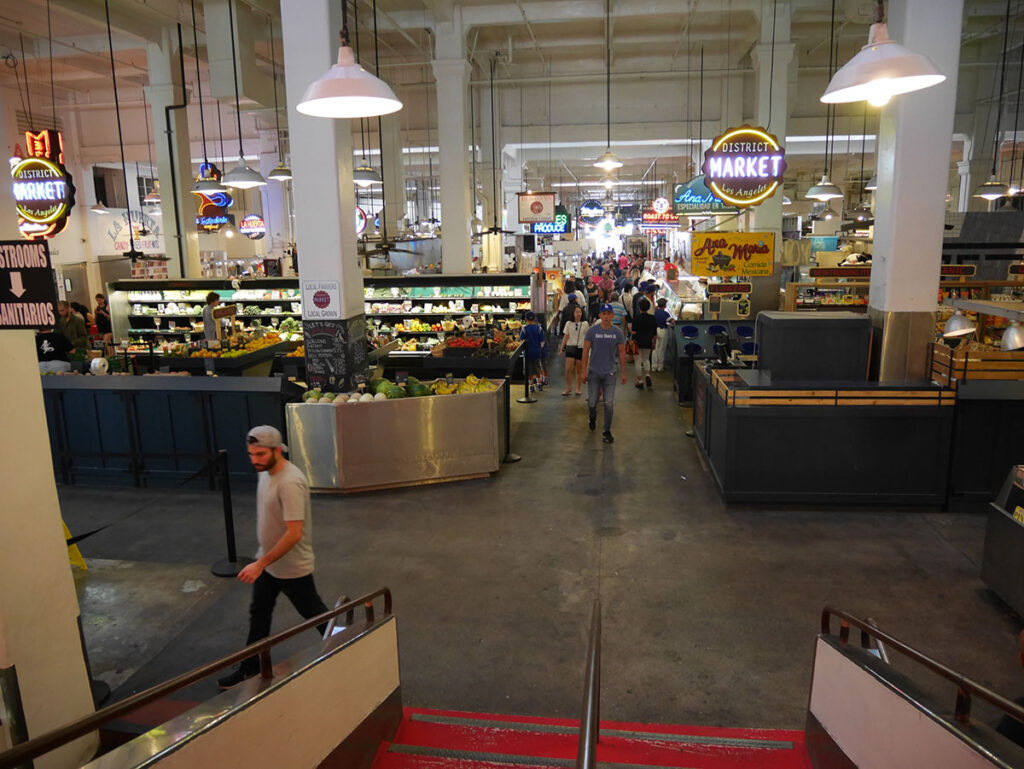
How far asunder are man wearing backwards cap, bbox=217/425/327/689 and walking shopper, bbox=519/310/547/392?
339 inches

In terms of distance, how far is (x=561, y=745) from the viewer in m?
3.97

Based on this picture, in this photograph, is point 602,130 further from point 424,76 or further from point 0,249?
point 0,249

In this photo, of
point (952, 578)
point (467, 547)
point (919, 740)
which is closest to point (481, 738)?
point (919, 740)

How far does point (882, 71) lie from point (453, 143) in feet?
39.2

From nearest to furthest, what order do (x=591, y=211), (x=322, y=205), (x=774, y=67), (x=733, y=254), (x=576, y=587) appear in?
(x=576, y=587) → (x=322, y=205) → (x=733, y=254) → (x=774, y=67) → (x=591, y=211)

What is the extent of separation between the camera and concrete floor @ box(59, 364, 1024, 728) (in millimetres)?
4832

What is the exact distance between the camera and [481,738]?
410 centimetres

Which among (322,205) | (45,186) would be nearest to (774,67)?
(322,205)

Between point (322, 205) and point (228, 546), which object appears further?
point (322, 205)

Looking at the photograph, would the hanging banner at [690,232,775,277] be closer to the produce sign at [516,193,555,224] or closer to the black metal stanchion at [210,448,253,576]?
the produce sign at [516,193,555,224]

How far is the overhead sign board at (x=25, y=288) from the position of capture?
140 inches

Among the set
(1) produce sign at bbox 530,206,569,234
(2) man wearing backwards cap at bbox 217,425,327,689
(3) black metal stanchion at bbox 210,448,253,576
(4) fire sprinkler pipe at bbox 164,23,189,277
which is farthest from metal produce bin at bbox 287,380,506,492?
(1) produce sign at bbox 530,206,569,234

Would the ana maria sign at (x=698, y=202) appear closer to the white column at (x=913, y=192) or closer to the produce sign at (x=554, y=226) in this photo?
the produce sign at (x=554, y=226)

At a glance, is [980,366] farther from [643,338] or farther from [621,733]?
[643,338]
